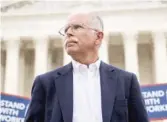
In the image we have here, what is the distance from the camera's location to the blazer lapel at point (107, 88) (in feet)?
11.9

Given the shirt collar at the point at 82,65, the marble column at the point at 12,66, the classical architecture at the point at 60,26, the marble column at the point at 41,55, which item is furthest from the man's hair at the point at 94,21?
the marble column at the point at 12,66

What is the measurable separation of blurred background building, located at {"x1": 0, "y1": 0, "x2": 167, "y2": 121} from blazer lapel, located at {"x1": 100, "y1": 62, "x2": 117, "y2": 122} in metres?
26.9

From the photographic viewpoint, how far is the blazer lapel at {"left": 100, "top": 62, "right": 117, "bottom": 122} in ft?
11.9

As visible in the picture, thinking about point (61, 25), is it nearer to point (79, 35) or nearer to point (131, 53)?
point (131, 53)

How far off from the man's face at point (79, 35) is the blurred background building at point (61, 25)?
88.6 ft

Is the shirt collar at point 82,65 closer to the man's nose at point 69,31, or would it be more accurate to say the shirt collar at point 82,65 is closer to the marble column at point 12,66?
the man's nose at point 69,31

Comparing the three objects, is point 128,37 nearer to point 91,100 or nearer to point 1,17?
point 1,17

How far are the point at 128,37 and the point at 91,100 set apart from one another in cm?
2865

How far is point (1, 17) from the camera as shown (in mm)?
33531

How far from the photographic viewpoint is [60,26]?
32.9 metres

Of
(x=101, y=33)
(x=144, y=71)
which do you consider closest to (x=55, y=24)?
(x=144, y=71)

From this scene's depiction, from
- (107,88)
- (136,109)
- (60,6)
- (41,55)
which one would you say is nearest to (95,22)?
(107,88)

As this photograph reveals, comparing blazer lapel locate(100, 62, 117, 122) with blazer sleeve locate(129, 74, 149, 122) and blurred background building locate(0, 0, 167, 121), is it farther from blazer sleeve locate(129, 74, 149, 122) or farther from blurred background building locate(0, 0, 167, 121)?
blurred background building locate(0, 0, 167, 121)

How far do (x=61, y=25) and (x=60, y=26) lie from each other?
110 millimetres
